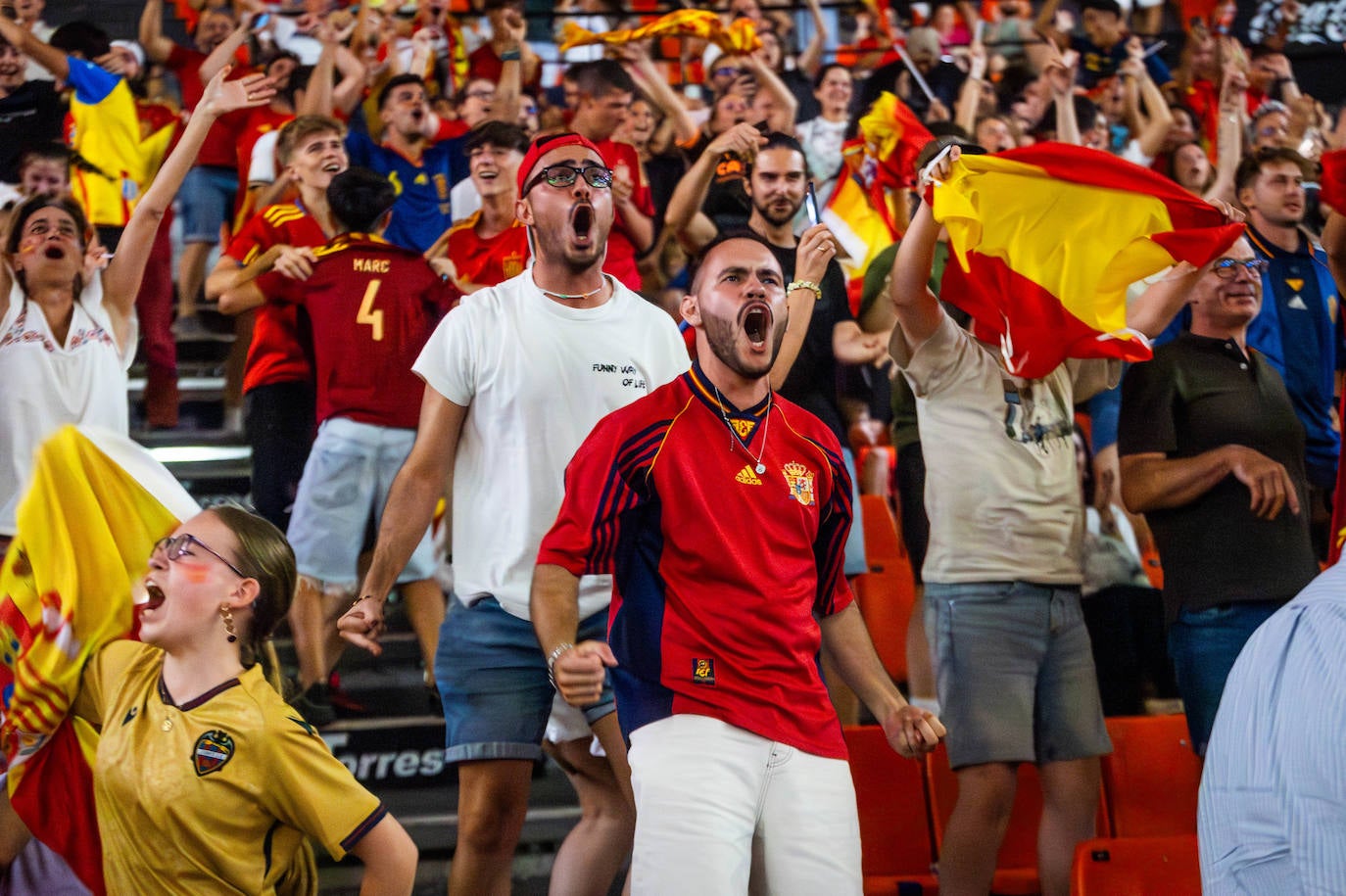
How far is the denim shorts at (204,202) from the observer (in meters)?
8.13

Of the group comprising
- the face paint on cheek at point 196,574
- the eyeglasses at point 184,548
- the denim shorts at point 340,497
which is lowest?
the denim shorts at point 340,497

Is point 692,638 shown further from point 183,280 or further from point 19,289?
point 183,280

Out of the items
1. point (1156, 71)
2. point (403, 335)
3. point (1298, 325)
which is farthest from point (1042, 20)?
point (403, 335)

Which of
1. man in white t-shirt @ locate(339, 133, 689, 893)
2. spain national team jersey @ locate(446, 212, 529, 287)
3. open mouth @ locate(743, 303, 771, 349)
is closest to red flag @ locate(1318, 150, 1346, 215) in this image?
open mouth @ locate(743, 303, 771, 349)

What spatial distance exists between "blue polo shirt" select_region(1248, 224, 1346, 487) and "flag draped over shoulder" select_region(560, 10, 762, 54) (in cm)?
324

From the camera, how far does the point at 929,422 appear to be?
14.8 feet

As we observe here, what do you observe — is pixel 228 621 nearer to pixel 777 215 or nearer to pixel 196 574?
pixel 196 574

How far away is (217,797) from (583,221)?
6.17 ft

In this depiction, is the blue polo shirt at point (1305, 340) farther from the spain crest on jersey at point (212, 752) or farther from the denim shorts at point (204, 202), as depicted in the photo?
the denim shorts at point (204, 202)

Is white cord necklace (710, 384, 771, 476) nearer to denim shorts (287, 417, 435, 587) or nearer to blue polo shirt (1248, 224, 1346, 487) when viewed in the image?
denim shorts (287, 417, 435, 587)

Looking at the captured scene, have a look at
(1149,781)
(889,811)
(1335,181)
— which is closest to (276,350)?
(889,811)

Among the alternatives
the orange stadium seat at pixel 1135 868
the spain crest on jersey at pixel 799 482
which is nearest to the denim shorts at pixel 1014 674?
the orange stadium seat at pixel 1135 868

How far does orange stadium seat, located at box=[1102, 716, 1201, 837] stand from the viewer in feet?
16.6

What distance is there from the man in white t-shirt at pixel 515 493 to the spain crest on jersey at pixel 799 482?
2.21 feet
